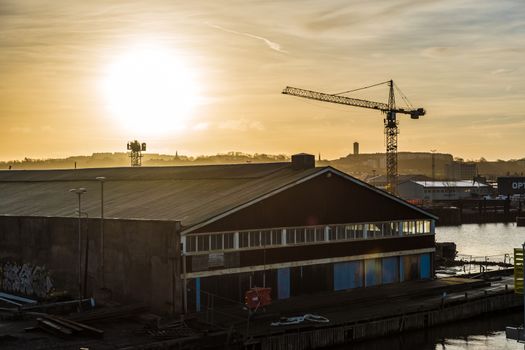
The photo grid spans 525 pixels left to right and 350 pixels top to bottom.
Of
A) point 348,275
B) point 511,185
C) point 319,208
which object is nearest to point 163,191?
point 319,208

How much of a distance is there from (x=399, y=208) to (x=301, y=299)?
15.3 m

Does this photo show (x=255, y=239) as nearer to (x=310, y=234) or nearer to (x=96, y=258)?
(x=310, y=234)

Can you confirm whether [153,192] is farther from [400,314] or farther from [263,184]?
[400,314]

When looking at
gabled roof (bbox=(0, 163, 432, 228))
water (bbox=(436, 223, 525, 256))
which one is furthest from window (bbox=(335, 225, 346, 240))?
water (bbox=(436, 223, 525, 256))

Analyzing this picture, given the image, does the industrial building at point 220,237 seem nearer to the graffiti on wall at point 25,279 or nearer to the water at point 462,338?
the graffiti on wall at point 25,279

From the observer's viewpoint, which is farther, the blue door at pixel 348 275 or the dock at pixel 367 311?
the blue door at pixel 348 275

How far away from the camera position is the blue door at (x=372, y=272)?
219 ft

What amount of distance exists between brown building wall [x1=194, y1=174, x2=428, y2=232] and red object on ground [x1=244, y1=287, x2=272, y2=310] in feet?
17.2

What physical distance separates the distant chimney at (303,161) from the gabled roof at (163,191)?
2.40ft

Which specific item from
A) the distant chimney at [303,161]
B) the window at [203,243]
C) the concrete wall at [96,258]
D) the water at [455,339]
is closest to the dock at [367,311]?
the water at [455,339]

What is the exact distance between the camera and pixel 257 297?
53719 millimetres

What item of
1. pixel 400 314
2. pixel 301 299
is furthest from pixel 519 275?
pixel 301 299

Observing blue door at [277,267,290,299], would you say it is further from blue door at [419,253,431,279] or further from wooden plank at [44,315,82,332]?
wooden plank at [44,315,82,332]

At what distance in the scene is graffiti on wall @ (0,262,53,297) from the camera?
6412 centimetres
